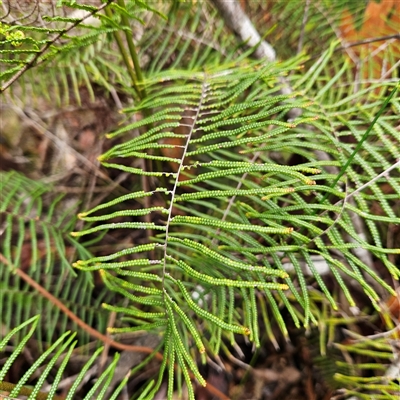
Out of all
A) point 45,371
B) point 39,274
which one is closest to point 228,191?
point 45,371

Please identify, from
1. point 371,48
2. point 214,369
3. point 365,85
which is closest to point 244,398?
point 214,369

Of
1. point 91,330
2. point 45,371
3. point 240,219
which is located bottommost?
point 45,371

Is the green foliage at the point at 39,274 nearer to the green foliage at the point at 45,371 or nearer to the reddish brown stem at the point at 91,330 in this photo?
the reddish brown stem at the point at 91,330

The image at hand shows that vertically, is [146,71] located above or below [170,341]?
above

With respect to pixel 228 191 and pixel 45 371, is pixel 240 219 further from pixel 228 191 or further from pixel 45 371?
pixel 45 371

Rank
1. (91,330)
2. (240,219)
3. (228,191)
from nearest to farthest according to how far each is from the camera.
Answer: (228,191), (240,219), (91,330)

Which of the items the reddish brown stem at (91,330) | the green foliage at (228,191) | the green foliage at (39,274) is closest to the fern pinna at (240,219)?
the green foliage at (228,191)

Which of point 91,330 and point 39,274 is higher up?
Result: point 39,274

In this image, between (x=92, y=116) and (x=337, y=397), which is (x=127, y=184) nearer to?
(x=92, y=116)
